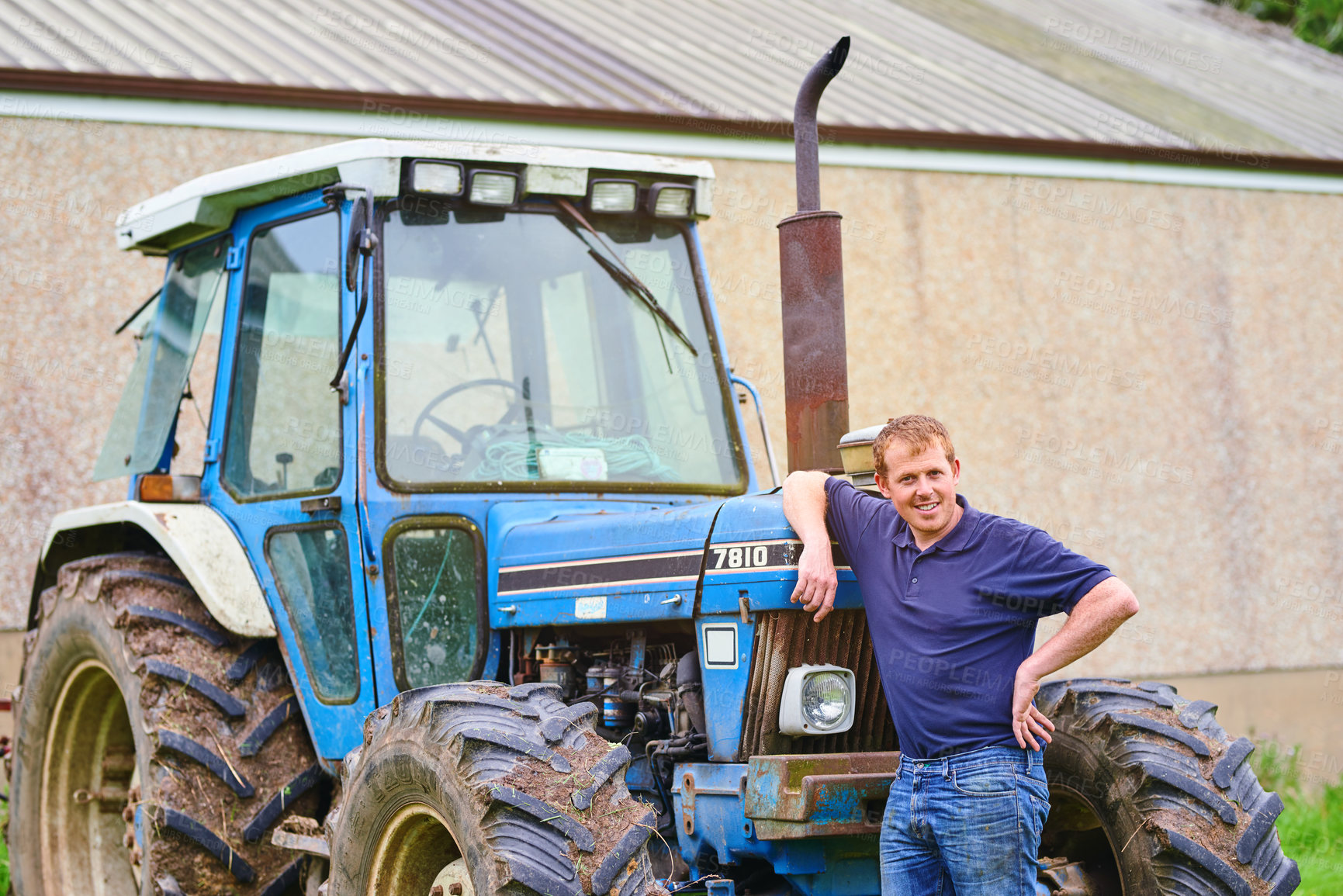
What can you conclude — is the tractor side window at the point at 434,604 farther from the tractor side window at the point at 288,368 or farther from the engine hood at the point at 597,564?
the tractor side window at the point at 288,368

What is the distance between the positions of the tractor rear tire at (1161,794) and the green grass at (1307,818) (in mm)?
1730

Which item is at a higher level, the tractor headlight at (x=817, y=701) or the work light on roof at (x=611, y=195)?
the work light on roof at (x=611, y=195)

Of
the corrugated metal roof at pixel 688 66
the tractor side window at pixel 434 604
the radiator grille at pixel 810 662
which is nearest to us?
the radiator grille at pixel 810 662

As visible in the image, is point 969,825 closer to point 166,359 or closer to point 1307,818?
point 166,359

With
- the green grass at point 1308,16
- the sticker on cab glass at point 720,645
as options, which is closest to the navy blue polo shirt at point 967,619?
the sticker on cab glass at point 720,645

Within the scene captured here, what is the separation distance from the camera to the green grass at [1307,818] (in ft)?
20.4

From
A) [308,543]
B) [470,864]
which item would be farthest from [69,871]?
[470,864]

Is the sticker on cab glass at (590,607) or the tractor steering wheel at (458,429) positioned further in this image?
the tractor steering wheel at (458,429)

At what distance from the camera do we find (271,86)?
782 centimetres

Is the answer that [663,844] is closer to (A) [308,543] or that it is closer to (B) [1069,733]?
(B) [1069,733]

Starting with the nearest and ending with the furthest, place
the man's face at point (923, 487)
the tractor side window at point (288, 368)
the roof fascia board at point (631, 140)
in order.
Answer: the man's face at point (923, 487), the tractor side window at point (288, 368), the roof fascia board at point (631, 140)

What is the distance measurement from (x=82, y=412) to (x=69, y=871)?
3090 mm

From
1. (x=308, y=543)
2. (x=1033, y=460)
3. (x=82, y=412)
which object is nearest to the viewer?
(x=308, y=543)

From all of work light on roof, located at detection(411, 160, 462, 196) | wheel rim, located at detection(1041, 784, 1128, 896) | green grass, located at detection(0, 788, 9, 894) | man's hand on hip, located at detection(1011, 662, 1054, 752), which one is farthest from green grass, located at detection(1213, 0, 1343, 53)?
man's hand on hip, located at detection(1011, 662, 1054, 752)
